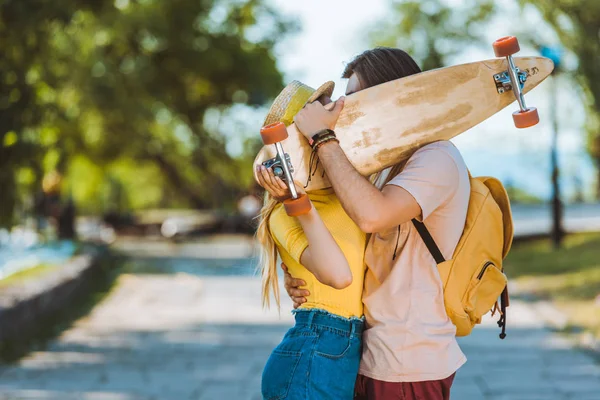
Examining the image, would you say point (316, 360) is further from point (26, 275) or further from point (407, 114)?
point (26, 275)

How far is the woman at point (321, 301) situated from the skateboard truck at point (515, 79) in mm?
303

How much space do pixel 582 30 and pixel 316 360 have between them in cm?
1042

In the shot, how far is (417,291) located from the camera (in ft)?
8.60

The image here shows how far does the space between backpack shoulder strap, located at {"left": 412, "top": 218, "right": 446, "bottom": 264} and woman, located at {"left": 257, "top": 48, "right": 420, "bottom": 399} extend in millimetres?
176

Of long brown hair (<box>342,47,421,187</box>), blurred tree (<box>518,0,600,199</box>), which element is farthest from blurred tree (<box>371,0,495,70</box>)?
long brown hair (<box>342,47,421,187</box>)

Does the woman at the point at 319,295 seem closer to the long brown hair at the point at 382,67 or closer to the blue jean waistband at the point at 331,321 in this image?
the blue jean waistband at the point at 331,321

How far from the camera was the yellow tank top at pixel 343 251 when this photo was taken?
2633mm

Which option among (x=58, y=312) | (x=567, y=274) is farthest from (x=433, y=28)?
(x=58, y=312)

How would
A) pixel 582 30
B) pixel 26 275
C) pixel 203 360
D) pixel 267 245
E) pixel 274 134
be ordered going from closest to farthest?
pixel 274 134, pixel 267 245, pixel 203 360, pixel 26 275, pixel 582 30

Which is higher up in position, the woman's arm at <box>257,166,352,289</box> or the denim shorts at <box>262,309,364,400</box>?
the woman's arm at <box>257,166,352,289</box>

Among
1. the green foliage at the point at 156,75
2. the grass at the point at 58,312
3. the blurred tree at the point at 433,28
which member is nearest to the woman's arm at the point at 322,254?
the grass at the point at 58,312

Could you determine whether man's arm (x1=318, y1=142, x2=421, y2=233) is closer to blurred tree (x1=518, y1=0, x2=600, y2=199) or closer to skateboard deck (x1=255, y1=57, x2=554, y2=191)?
skateboard deck (x1=255, y1=57, x2=554, y2=191)

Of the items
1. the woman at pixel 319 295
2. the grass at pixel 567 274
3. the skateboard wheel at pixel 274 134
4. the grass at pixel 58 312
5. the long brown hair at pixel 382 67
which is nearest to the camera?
the skateboard wheel at pixel 274 134

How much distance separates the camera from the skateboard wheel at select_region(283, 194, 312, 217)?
7.92 feet
